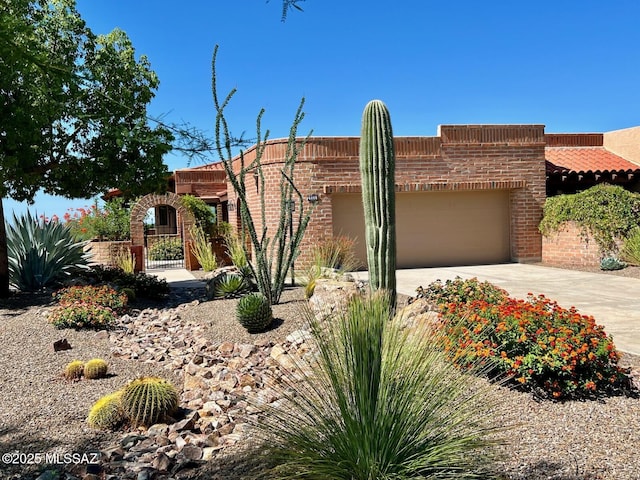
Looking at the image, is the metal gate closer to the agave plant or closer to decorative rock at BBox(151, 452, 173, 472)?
the agave plant

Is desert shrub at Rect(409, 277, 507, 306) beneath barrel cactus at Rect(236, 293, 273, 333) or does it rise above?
above

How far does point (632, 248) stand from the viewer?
44.0 ft

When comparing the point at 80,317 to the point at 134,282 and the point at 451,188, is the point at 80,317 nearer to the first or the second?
the point at 134,282

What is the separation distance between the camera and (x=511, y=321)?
182 inches

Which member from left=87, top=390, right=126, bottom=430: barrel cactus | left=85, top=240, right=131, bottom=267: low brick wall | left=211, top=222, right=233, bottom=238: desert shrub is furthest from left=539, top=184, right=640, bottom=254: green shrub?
left=85, top=240, right=131, bottom=267: low brick wall

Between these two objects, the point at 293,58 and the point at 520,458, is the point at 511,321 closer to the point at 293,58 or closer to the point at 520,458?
the point at 520,458

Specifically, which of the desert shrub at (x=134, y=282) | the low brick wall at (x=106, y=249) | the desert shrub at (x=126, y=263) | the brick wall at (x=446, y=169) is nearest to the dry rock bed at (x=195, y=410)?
the desert shrub at (x=134, y=282)

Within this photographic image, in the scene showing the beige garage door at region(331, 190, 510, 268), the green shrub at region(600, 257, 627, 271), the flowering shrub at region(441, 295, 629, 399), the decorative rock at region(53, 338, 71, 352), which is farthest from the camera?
the beige garage door at region(331, 190, 510, 268)

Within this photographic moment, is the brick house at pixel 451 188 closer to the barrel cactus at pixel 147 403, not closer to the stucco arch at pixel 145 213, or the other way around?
the stucco arch at pixel 145 213

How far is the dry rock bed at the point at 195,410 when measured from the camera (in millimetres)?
3373

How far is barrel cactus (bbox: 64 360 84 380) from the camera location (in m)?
6.24

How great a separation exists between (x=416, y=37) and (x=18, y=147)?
830cm

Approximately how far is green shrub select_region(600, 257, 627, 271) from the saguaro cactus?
8.53 meters

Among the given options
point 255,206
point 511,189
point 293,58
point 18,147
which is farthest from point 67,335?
point 511,189
